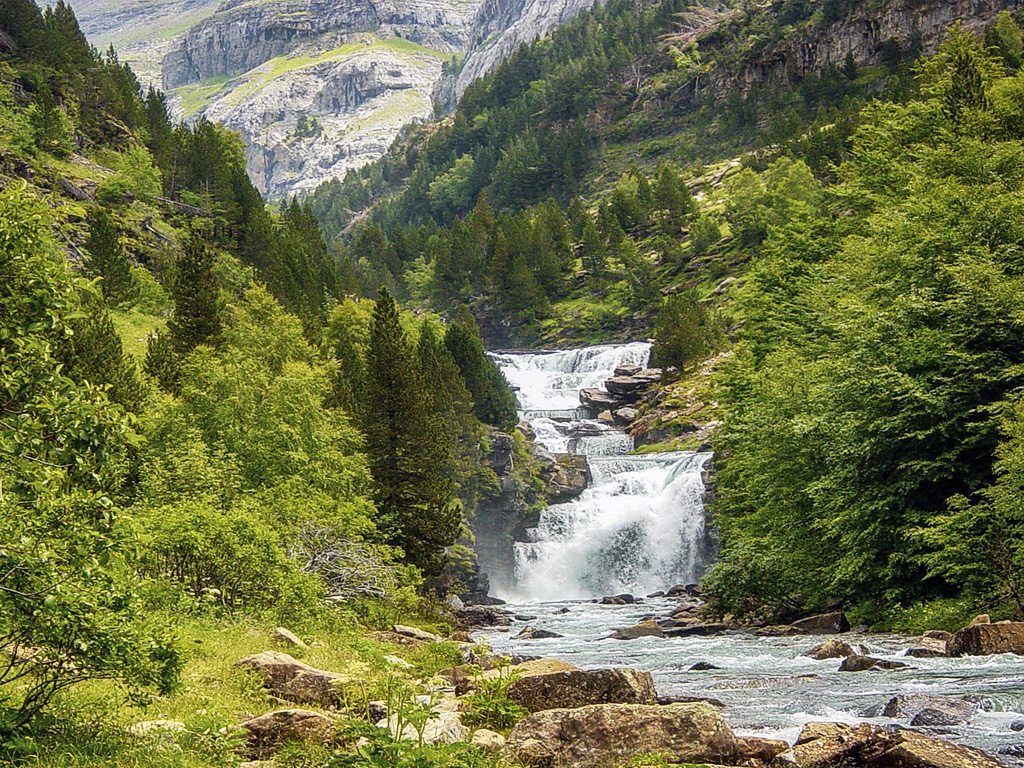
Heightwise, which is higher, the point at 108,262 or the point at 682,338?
the point at 108,262

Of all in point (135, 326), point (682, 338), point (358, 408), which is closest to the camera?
point (358, 408)

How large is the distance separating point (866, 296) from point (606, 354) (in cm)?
6167

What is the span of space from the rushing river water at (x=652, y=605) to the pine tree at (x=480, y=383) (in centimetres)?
476

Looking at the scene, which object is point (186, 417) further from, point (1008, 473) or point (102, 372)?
point (1008, 473)

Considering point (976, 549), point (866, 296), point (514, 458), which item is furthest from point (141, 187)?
point (976, 549)

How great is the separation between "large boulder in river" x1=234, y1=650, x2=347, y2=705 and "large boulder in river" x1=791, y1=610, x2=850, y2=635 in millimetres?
18191

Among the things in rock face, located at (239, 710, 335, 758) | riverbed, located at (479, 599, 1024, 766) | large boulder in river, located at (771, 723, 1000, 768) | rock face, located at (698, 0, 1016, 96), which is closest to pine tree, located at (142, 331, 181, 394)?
riverbed, located at (479, 599, 1024, 766)

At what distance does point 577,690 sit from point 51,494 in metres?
7.63

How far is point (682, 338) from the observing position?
270 feet

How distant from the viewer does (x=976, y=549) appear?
70.9ft

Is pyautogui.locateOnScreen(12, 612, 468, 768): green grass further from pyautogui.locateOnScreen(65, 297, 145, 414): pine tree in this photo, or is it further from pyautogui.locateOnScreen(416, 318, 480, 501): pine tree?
pyautogui.locateOnScreen(416, 318, 480, 501): pine tree

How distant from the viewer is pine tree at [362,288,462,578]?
38812 millimetres

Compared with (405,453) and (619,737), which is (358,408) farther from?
(619,737)


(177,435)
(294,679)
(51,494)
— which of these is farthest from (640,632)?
(51,494)
